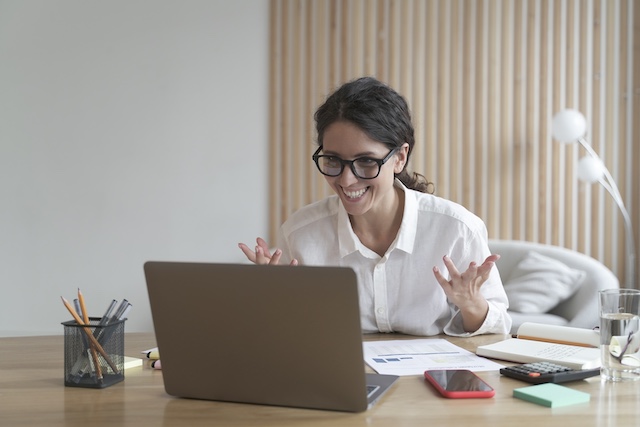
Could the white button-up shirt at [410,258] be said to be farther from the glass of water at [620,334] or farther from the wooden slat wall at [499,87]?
the wooden slat wall at [499,87]

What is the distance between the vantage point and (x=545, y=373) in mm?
1539

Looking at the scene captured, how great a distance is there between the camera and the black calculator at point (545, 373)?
1527mm

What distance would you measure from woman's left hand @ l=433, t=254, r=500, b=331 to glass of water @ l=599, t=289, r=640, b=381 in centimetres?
47

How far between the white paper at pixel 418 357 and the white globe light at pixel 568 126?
9.65 ft

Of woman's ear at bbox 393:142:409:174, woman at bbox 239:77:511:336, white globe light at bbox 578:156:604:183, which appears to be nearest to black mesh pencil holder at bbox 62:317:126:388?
woman at bbox 239:77:511:336

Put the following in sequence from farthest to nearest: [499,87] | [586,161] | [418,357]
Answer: [499,87], [586,161], [418,357]

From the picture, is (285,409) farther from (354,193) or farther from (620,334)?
(354,193)

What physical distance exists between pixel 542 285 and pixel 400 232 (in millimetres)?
2115

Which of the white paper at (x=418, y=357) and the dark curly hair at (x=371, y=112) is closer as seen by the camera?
the white paper at (x=418, y=357)

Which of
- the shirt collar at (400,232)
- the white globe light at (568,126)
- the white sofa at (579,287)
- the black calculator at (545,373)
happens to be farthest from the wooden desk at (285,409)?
the white globe light at (568,126)

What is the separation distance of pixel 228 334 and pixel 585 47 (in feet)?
14.2

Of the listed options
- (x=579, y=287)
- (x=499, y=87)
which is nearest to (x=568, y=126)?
(x=499, y=87)

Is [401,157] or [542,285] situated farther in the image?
[542,285]

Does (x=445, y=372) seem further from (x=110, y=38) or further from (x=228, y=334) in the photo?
(x=110, y=38)
